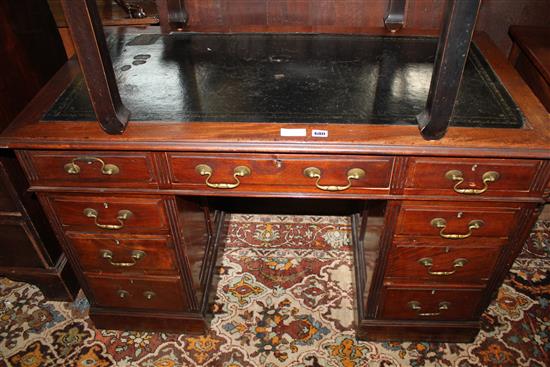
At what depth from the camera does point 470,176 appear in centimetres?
146

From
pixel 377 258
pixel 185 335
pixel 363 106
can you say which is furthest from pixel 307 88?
pixel 185 335

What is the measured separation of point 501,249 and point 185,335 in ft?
4.67

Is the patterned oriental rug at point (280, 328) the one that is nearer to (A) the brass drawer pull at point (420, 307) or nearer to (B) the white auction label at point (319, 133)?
(A) the brass drawer pull at point (420, 307)

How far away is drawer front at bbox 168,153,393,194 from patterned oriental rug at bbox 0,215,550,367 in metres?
0.87

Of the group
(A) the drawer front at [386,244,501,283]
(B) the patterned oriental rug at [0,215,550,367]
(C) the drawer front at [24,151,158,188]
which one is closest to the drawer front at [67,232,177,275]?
(C) the drawer front at [24,151,158,188]

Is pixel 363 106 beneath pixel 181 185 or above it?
above

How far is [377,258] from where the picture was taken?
177 centimetres

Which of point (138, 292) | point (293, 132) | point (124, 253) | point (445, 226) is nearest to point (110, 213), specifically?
point (124, 253)

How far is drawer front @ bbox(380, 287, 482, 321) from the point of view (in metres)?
1.86

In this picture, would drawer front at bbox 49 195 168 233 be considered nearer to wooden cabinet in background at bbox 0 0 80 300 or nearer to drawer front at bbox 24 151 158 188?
drawer front at bbox 24 151 158 188

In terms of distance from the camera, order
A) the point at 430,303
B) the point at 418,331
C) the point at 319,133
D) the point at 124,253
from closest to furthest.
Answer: the point at 319,133
the point at 124,253
the point at 430,303
the point at 418,331

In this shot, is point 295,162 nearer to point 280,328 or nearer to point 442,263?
point 442,263

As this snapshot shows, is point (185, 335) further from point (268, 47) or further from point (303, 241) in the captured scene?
point (268, 47)

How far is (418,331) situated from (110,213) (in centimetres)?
141
